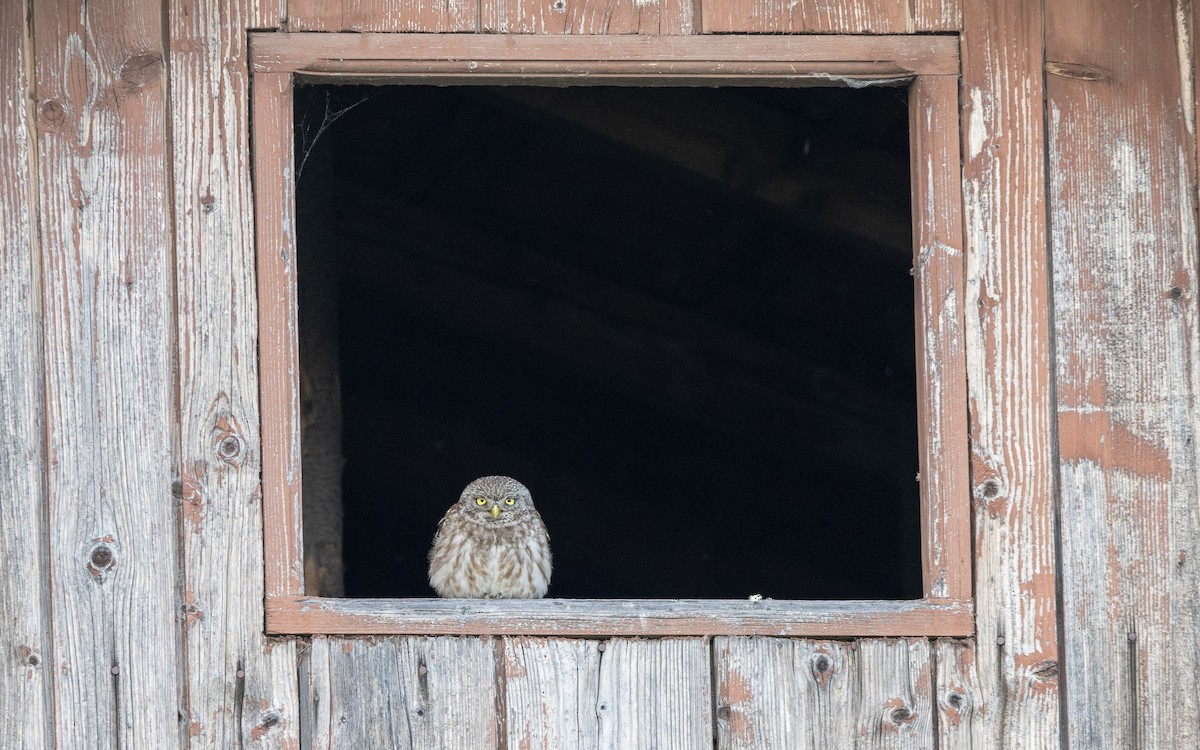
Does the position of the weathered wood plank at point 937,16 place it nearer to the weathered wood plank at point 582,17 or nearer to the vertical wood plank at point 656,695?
the weathered wood plank at point 582,17

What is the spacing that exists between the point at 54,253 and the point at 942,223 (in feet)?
5.79

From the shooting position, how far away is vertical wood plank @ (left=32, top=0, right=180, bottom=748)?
2648 millimetres

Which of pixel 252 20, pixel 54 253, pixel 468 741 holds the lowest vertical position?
pixel 468 741

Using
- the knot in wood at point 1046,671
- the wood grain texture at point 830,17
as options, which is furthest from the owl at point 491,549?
the wood grain texture at point 830,17

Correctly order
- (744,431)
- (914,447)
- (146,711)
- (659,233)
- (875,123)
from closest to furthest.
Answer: (146,711), (875,123), (659,233), (914,447), (744,431)

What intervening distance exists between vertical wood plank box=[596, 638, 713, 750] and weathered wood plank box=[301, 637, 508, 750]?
8.9 inches

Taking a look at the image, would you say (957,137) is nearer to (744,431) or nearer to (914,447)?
(914,447)

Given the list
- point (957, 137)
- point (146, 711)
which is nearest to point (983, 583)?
point (957, 137)

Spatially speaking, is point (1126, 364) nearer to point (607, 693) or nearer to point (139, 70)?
point (607, 693)

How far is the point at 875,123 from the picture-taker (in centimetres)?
462

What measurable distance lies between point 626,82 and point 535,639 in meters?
1.15

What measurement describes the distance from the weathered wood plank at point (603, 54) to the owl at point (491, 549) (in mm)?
1640

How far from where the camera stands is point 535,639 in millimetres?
2695

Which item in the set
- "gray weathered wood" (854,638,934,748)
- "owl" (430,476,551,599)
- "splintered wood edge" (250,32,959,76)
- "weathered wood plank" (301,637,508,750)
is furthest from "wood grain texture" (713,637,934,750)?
"owl" (430,476,551,599)
